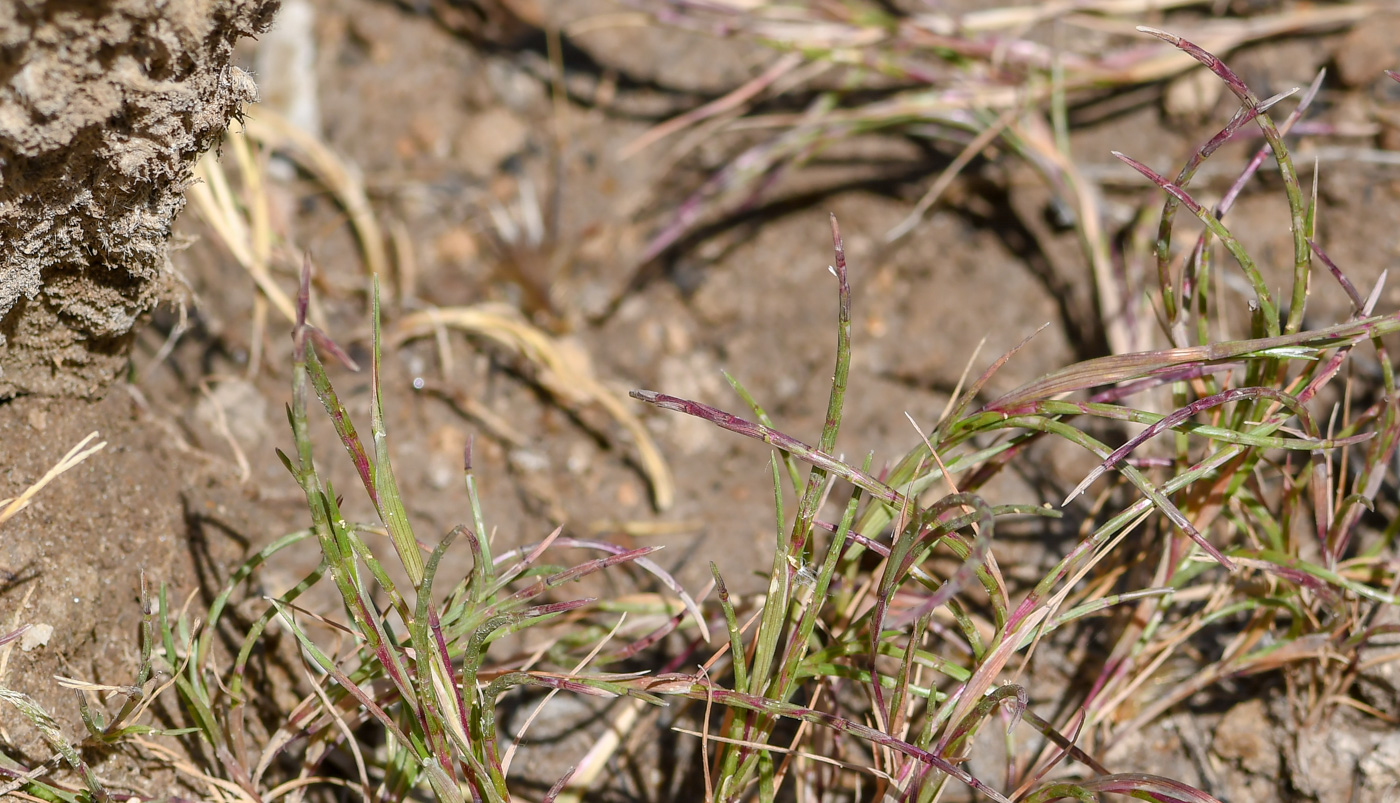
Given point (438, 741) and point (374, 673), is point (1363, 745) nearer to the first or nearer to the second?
point (438, 741)

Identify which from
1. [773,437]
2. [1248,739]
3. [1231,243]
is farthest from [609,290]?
[1248,739]

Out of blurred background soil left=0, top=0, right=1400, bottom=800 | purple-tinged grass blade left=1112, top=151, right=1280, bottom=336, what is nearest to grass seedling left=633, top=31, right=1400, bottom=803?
purple-tinged grass blade left=1112, top=151, right=1280, bottom=336

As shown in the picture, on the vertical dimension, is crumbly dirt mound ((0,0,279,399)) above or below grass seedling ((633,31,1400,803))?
above

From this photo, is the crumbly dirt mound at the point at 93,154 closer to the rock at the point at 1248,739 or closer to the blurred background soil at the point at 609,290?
the blurred background soil at the point at 609,290

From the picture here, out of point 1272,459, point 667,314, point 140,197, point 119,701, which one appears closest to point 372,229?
point 667,314

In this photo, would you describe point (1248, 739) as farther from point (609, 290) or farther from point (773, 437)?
point (609, 290)

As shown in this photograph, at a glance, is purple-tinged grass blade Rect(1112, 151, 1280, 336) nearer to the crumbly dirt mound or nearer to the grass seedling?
the grass seedling
